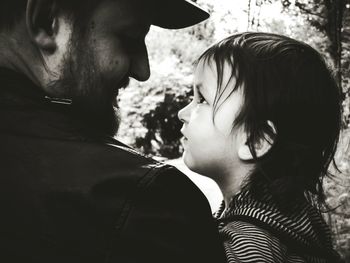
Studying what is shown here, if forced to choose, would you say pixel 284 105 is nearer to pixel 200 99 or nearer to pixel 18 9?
pixel 200 99

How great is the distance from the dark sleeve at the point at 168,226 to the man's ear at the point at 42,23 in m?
0.68

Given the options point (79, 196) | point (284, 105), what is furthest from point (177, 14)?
point (79, 196)

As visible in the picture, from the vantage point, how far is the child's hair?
1.94 metres

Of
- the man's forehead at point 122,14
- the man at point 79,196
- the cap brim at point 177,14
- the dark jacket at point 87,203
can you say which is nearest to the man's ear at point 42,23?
the man at point 79,196

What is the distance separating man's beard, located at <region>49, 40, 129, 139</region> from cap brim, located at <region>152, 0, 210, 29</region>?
55 centimetres

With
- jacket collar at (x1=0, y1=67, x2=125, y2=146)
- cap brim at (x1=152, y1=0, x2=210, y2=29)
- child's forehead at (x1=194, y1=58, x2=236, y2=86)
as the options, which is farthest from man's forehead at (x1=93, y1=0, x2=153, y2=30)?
jacket collar at (x1=0, y1=67, x2=125, y2=146)

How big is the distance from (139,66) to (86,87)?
0.37 metres

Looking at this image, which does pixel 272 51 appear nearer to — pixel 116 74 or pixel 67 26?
pixel 116 74

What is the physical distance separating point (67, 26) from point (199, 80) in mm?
747

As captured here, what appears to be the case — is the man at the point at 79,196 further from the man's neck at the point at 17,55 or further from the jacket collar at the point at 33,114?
the man's neck at the point at 17,55

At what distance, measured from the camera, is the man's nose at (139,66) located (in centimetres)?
187

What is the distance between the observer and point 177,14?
2172 mm

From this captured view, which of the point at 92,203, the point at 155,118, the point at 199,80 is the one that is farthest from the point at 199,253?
the point at 155,118

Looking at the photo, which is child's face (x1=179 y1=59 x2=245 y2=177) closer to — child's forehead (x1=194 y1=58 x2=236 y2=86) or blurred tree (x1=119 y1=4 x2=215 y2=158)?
child's forehead (x1=194 y1=58 x2=236 y2=86)
